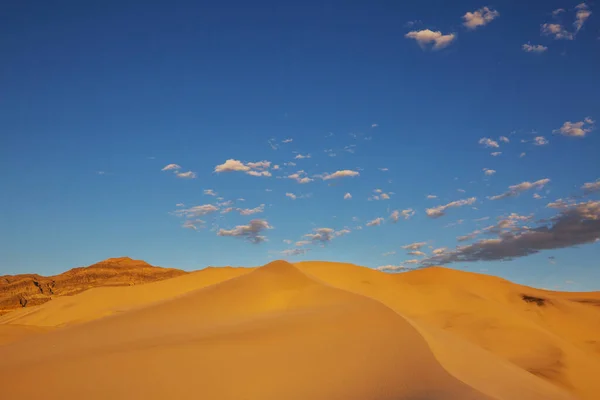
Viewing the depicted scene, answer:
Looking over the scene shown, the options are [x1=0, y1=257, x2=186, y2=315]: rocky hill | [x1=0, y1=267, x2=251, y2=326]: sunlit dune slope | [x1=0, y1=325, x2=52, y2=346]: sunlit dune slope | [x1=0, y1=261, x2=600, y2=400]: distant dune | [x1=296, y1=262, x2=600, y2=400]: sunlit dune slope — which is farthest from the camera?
[x1=0, y1=257, x2=186, y2=315]: rocky hill

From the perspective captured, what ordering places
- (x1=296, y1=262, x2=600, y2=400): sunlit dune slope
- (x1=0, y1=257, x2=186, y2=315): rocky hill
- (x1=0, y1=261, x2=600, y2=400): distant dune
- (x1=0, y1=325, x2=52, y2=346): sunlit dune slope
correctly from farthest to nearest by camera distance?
(x1=0, y1=257, x2=186, y2=315): rocky hill, (x1=0, y1=325, x2=52, y2=346): sunlit dune slope, (x1=296, y1=262, x2=600, y2=400): sunlit dune slope, (x1=0, y1=261, x2=600, y2=400): distant dune

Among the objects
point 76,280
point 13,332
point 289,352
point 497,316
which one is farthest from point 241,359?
point 76,280

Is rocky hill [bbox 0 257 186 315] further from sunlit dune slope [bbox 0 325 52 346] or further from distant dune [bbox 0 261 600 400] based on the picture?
distant dune [bbox 0 261 600 400]

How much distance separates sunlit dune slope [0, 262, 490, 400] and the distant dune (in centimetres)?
4

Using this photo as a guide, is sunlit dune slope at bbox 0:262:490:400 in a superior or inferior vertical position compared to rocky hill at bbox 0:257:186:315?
inferior

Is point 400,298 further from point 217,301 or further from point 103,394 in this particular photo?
point 103,394

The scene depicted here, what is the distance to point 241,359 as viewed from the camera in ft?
33.1

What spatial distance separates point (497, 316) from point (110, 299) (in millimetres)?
24729

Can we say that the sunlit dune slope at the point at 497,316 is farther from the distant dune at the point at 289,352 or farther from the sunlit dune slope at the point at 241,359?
the sunlit dune slope at the point at 241,359

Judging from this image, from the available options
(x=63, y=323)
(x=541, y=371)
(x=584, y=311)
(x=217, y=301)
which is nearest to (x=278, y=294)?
(x=217, y=301)

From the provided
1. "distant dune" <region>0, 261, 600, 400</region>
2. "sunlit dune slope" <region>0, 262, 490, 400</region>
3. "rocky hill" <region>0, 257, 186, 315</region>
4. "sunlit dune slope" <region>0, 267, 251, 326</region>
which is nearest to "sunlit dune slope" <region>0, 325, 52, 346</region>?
"distant dune" <region>0, 261, 600, 400</region>

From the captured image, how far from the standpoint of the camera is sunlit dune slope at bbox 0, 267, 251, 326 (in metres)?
29.7

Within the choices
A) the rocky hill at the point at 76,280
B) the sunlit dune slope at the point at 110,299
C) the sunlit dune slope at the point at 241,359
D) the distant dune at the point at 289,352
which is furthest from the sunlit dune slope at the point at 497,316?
the rocky hill at the point at 76,280

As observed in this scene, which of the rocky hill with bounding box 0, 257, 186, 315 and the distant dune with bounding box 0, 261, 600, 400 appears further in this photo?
the rocky hill with bounding box 0, 257, 186, 315
